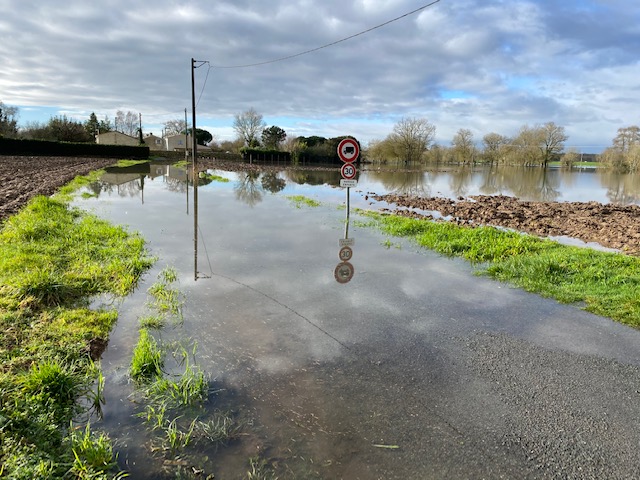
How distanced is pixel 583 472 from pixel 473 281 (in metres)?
4.71

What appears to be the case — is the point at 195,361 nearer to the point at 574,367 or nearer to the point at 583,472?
the point at 583,472

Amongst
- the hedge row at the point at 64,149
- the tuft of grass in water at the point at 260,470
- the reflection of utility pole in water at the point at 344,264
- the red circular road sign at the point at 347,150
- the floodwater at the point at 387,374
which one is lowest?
the tuft of grass in water at the point at 260,470

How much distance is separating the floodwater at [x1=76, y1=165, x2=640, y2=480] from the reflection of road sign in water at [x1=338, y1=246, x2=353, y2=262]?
790 mm

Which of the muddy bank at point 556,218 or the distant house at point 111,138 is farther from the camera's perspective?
the distant house at point 111,138

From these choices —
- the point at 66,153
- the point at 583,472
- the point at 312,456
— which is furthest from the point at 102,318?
the point at 66,153

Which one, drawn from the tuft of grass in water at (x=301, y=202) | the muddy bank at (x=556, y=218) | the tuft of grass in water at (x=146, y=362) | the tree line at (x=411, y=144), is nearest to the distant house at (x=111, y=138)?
the tree line at (x=411, y=144)

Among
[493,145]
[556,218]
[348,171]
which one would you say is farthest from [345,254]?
[493,145]

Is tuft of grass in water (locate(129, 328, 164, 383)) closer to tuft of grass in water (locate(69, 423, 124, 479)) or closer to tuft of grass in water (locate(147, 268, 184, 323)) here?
tuft of grass in water (locate(69, 423, 124, 479))

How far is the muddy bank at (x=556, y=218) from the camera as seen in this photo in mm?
11625

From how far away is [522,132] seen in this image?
310ft

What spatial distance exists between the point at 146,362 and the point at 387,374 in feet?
7.85

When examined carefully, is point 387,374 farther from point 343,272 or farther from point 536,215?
point 536,215

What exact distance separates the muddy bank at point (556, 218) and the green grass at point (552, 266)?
217cm

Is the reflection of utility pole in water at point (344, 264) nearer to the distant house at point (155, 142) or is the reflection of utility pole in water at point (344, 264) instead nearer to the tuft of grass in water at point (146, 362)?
the tuft of grass in water at point (146, 362)
